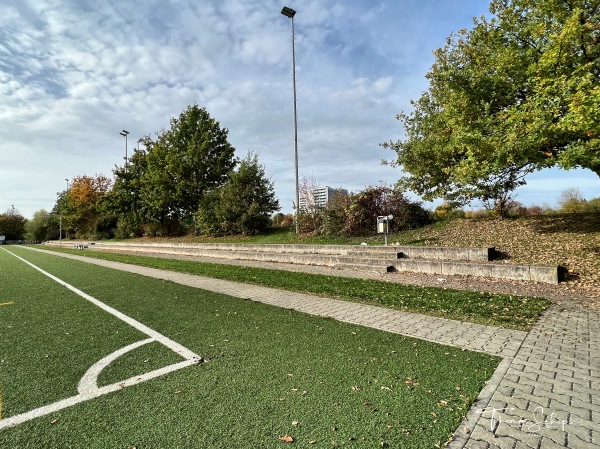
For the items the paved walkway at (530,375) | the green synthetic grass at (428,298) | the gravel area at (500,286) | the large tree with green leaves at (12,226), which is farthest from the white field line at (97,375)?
the large tree with green leaves at (12,226)

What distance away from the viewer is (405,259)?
33.1 feet

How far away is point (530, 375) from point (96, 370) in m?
4.42

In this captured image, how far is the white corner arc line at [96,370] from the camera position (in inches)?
121

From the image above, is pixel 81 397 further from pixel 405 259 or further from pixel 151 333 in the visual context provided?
pixel 405 259

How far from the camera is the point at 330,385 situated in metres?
3.05

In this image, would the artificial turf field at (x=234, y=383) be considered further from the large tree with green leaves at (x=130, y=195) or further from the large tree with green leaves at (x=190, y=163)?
the large tree with green leaves at (x=130, y=195)

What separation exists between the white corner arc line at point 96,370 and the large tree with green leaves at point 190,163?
73.9 feet

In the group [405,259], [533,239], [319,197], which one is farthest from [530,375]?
[319,197]

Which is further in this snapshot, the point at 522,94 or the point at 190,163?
the point at 190,163

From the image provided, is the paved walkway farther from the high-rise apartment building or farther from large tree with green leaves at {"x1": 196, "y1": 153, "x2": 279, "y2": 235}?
large tree with green leaves at {"x1": 196, "y1": 153, "x2": 279, "y2": 235}

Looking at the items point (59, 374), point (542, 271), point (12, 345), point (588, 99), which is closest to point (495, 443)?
point (59, 374)

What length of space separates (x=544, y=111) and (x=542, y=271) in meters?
3.76

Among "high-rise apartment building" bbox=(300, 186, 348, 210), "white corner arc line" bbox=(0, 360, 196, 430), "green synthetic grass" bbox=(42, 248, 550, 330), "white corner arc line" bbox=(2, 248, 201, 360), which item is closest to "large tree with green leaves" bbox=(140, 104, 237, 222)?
"high-rise apartment building" bbox=(300, 186, 348, 210)

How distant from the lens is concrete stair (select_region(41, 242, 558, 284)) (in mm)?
7793
